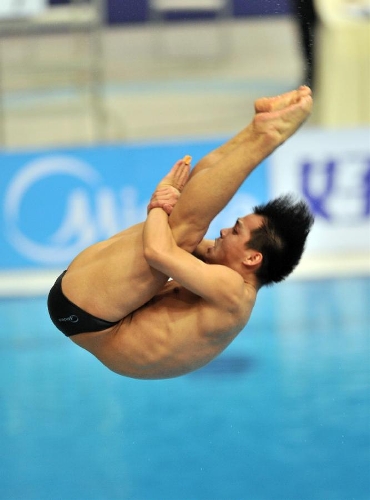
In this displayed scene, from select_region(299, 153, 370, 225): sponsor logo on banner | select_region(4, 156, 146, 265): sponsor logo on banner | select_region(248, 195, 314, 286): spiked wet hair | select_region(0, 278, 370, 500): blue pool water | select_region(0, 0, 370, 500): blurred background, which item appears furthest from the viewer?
select_region(299, 153, 370, 225): sponsor logo on banner

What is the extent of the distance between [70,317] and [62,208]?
9.95ft

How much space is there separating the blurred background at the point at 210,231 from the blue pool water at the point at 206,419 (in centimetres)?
1

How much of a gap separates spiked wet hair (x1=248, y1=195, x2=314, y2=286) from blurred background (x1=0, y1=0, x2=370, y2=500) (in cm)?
94

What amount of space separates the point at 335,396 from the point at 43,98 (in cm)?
357

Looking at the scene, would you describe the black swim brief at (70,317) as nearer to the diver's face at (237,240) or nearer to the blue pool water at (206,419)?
the diver's face at (237,240)

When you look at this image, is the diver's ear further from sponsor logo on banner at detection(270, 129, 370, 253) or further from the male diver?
sponsor logo on banner at detection(270, 129, 370, 253)

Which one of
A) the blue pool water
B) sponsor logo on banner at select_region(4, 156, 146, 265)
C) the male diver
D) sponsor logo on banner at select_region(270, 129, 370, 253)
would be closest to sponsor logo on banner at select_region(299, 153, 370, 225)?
sponsor logo on banner at select_region(270, 129, 370, 253)

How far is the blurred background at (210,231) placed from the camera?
128 inches

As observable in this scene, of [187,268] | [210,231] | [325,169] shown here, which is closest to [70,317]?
[187,268]

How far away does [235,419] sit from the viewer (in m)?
3.62

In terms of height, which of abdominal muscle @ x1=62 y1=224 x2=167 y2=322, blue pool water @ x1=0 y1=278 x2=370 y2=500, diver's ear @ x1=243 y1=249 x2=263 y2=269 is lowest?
blue pool water @ x1=0 y1=278 x2=370 y2=500

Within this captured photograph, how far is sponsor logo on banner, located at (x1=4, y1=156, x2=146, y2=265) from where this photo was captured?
5492mm

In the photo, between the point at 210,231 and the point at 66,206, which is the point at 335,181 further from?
the point at 66,206

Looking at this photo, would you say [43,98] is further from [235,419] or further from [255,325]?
[235,419]
